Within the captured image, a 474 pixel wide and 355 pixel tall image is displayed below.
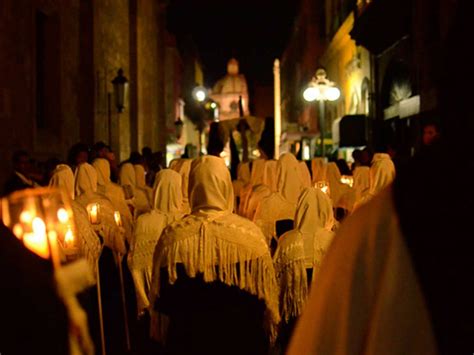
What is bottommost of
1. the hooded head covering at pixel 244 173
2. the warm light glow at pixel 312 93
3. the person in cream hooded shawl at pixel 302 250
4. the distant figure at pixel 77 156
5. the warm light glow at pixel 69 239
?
the person in cream hooded shawl at pixel 302 250

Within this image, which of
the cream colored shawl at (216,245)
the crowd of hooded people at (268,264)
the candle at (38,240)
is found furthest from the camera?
the cream colored shawl at (216,245)

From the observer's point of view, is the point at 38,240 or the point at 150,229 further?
the point at 150,229

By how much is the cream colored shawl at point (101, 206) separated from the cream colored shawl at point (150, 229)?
19cm

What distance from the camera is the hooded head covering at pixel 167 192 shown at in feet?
27.5

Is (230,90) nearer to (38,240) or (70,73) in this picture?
(70,73)

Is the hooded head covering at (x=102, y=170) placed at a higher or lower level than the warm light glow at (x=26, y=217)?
higher

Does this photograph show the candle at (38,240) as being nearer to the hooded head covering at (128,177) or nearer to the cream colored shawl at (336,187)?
the cream colored shawl at (336,187)

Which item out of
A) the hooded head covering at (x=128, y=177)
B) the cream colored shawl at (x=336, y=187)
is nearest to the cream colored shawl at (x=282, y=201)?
the cream colored shawl at (x=336, y=187)


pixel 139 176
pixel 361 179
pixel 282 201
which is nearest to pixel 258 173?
pixel 139 176

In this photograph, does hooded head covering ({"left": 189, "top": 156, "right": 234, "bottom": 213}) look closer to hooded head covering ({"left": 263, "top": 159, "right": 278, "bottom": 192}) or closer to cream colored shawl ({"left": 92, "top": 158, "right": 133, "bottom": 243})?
cream colored shawl ({"left": 92, "top": 158, "right": 133, "bottom": 243})

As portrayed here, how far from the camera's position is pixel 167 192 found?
8.37 meters

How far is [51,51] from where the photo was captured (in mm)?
17375

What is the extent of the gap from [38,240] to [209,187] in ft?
13.4

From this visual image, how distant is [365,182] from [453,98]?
1031 cm
